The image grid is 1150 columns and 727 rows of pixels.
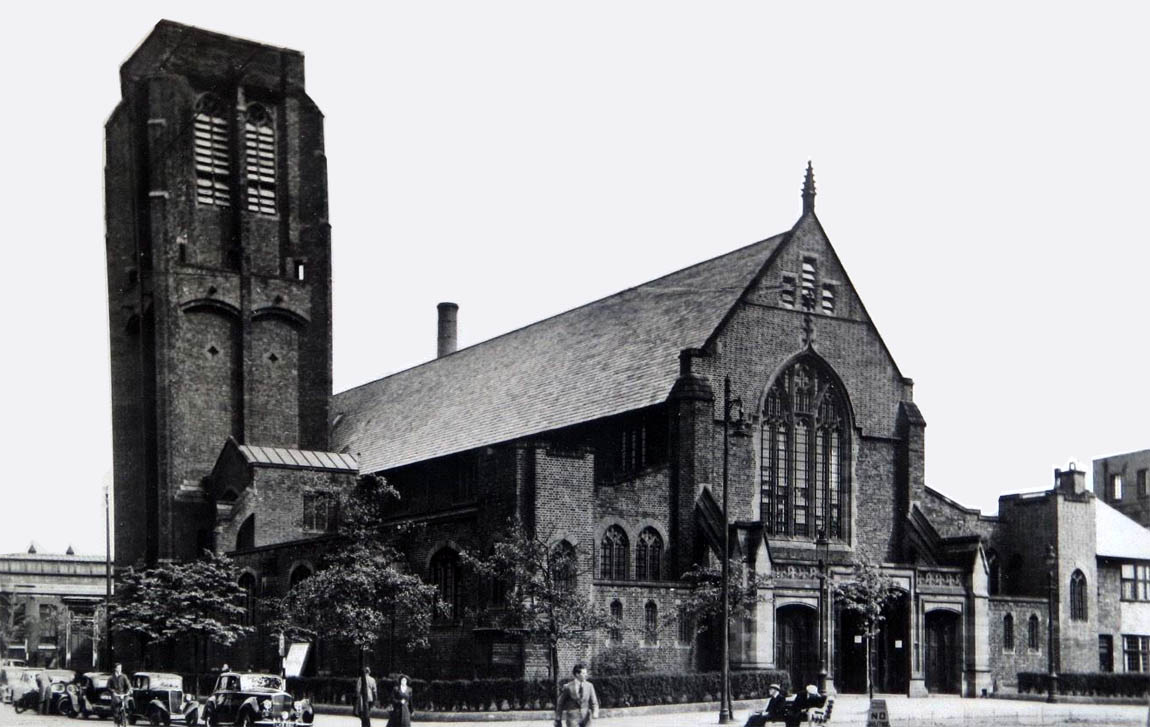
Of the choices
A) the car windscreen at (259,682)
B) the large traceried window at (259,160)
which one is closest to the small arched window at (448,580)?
the car windscreen at (259,682)

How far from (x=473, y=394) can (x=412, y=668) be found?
668 inches

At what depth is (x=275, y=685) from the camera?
3372 centimetres

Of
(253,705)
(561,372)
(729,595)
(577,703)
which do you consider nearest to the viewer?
(577,703)

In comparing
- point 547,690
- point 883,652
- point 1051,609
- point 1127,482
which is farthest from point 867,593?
point 1127,482

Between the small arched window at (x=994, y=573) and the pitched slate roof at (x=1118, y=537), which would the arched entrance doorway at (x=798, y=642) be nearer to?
the small arched window at (x=994, y=573)

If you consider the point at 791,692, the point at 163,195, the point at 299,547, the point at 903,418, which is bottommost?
the point at 791,692

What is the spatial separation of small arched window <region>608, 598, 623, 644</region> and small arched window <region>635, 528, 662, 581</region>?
2.31m

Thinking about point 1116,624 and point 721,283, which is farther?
point 1116,624

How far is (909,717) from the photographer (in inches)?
1405

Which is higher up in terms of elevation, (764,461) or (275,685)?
(764,461)

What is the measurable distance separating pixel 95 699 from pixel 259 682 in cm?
863

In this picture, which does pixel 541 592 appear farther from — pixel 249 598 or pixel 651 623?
pixel 249 598

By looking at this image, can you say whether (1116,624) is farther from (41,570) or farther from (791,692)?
(41,570)

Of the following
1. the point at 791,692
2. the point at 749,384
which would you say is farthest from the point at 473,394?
the point at 791,692
